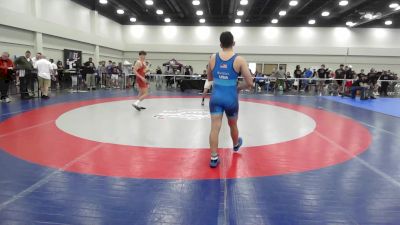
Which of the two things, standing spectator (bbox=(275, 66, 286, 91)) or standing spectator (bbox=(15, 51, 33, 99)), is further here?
standing spectator (bbox=(275, 66, 286, 91))

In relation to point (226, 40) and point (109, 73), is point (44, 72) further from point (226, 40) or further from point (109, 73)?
point (226, 40)

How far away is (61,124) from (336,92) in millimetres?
14644

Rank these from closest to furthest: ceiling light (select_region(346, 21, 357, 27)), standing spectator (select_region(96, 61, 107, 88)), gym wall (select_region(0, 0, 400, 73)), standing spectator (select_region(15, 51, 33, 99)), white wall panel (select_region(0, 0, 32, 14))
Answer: standing spectator (select_region(15, 51, 33, 99)), white wall panel (select_region(0, 0, 32, 14)), standing spectator (select_region(96, 61, 107, 88)), ceiling light (select_region(346, 21, 357, 27)), gym wall (select_region(0, 0, 400, 73))

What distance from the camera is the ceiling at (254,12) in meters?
18.8

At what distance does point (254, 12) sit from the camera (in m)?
22.3

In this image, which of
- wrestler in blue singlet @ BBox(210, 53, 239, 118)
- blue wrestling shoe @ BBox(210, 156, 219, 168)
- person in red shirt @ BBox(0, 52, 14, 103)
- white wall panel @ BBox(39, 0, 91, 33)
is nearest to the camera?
wrestler in blue singlet @ BBox(210, 53, 239, 118)

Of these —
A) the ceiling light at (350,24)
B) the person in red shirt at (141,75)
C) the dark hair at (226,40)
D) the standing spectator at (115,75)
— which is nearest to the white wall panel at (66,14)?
the standing spectator at (115,75)

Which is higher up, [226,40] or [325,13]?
[325,13]

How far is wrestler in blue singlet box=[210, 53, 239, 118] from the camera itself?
3.61 meters

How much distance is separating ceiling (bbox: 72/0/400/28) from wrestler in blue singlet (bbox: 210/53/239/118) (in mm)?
16045

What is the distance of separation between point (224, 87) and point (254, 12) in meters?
20.5

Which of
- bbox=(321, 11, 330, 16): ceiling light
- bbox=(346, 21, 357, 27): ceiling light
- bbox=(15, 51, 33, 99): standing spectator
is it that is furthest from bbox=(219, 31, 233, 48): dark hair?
bbox=(346, 21, 357, 27): ceiling light

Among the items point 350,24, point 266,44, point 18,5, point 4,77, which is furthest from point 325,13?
point 4,77

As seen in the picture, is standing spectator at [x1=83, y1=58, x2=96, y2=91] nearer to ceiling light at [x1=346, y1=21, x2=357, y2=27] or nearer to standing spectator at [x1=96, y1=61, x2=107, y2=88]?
standing spectator at [x1=96, y1=61, x2=107, y2=88]
